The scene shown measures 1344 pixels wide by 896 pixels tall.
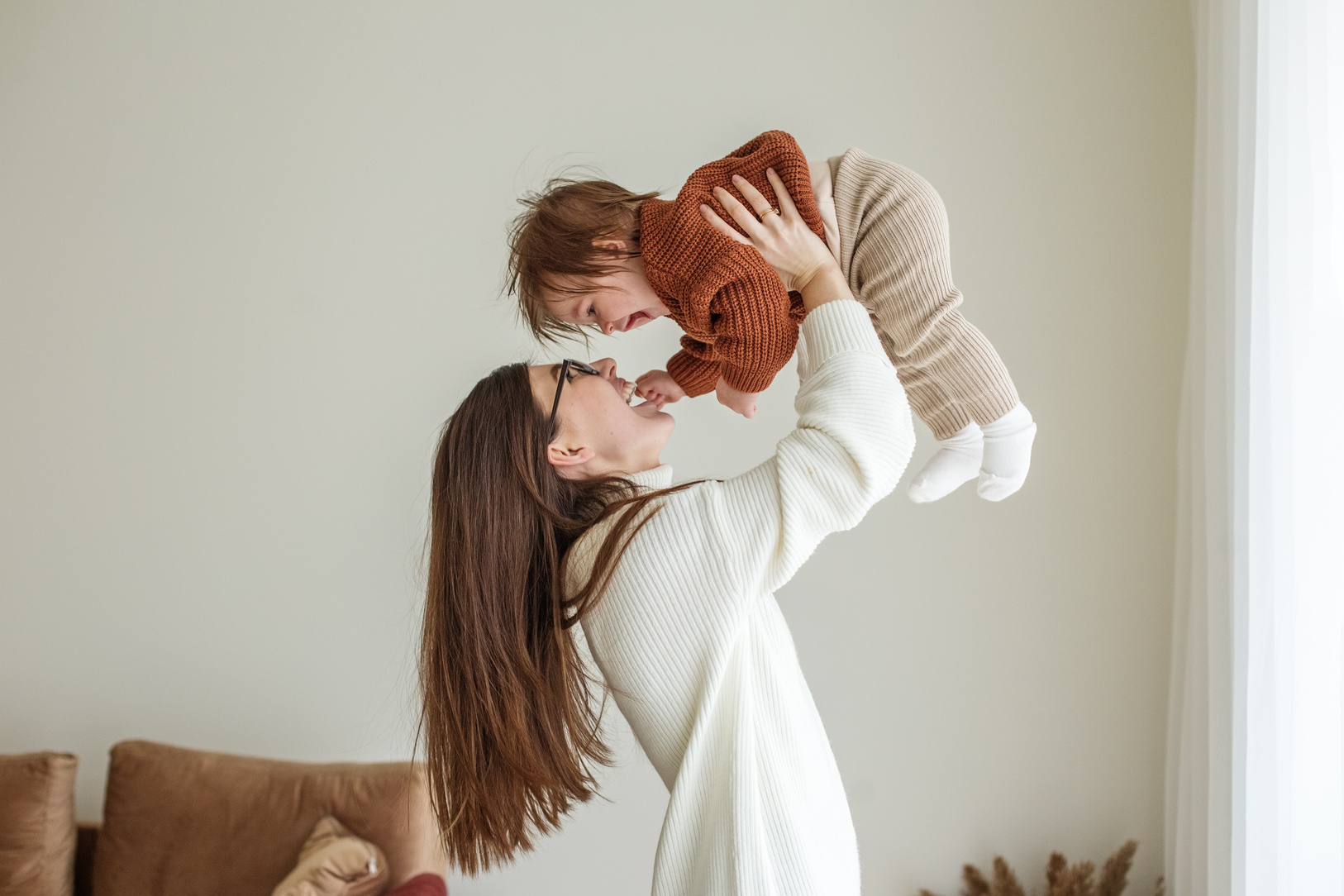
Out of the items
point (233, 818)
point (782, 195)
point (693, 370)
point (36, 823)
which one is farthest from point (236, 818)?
point (782, 195)

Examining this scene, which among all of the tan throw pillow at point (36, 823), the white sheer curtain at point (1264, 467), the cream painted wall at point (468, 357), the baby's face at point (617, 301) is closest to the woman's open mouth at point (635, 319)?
the baby's face at point (617, 301)

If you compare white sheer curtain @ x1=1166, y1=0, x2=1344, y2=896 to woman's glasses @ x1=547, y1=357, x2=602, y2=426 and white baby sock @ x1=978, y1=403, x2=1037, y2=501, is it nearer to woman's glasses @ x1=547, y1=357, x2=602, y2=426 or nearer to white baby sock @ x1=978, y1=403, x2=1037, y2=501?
white baby sock @ x1=978, y1=403, x2=1037, y2=501

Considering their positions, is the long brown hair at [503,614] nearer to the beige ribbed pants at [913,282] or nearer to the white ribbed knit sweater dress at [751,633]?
the white ribbed knit sweater dress at [751,633]

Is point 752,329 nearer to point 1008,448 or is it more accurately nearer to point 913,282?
point 913,282

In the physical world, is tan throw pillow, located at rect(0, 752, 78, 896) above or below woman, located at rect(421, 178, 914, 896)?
below

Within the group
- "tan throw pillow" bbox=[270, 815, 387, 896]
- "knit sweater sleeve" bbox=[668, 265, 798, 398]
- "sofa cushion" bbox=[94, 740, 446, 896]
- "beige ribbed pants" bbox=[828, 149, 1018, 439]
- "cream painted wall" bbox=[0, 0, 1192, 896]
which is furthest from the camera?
"cream painted wall" bbox=[0, 0, 1192, 896]

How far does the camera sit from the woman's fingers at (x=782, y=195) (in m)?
1.13

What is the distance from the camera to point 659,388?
1461 mm

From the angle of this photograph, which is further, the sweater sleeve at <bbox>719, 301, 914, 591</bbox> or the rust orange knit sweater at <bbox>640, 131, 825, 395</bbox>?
the rust orange knit sweater at <bbox>640, 131, 825, 395</bbox>

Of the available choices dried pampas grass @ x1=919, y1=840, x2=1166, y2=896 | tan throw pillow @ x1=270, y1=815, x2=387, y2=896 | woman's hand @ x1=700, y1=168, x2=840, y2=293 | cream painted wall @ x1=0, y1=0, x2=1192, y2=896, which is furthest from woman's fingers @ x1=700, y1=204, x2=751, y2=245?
dried pampas grass @ x1=919, y1=840, x2=1166, y2=896

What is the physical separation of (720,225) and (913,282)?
0.94ft

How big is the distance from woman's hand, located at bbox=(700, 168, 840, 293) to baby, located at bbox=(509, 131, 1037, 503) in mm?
23

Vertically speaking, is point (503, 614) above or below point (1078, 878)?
above

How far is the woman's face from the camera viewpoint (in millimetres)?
1217
